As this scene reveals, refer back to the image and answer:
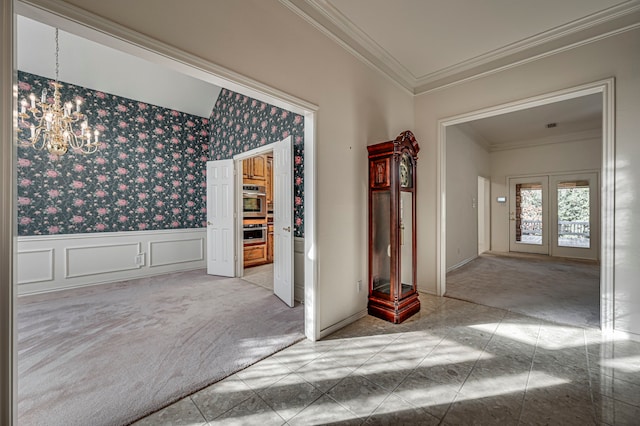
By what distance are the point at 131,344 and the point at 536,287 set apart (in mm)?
5295

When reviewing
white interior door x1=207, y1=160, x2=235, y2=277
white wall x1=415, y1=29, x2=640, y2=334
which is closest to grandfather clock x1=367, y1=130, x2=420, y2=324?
white wall x1=415, y1=29, x2=640, y2=334

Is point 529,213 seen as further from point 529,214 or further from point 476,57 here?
point 476,57

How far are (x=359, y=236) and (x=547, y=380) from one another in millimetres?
1856

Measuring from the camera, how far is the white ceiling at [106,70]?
3.56 metres

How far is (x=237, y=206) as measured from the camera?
15.9ft

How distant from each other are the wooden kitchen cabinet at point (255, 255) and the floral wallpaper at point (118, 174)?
1.14 metres

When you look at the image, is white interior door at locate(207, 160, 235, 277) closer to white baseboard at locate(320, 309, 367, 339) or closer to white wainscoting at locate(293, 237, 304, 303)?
white wainscoting at locate(293, 237, 304, 303)

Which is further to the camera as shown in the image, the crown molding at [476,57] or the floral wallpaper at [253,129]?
the floral wallpaper at [253,129]

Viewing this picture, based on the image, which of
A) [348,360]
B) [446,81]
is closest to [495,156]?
[446,81]

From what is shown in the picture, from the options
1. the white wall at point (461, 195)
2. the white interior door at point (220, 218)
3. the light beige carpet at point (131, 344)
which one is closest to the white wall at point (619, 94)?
the white wall at point (461, 195)

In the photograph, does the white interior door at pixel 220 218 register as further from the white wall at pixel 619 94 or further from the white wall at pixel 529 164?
the white wall at pixel 529 164

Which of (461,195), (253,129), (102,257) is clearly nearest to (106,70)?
(253,129)

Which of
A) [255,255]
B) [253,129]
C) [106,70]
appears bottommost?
[255,255]

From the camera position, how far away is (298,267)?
3719 millimetres
